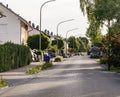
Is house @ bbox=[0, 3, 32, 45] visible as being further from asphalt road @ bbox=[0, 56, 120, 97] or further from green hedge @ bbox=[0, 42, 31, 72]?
asphalt road @ bbox=[0, 56, 120, 97]

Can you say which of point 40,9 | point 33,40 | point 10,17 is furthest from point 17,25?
point 40,9

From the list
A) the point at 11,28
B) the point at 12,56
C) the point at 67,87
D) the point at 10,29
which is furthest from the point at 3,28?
the point at 67,87

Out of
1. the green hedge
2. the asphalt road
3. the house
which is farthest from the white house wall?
the asphalt road

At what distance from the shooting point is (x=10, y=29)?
72188mm

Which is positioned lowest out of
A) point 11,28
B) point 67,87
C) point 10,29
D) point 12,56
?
point 67,87

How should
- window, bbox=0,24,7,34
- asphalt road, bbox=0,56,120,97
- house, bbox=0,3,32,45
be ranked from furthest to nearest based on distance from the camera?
window, bbox=0,24,7,34
house, bbox=0,3,32,45
asphalt road, bbox=0,56,120,97

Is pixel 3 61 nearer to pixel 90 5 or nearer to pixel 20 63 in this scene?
pixel 20 63

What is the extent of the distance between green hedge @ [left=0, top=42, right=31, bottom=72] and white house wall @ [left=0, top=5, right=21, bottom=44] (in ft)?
60.6

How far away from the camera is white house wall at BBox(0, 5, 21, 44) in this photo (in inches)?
2815

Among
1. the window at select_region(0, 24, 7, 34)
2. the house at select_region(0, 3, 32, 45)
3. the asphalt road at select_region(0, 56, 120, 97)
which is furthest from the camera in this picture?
the window at select_region(0, 24, 7, 34)

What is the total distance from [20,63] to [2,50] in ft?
35.7

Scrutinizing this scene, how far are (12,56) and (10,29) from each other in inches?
1182

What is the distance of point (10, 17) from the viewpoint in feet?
234

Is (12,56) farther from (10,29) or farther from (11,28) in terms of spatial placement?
(10,29)
